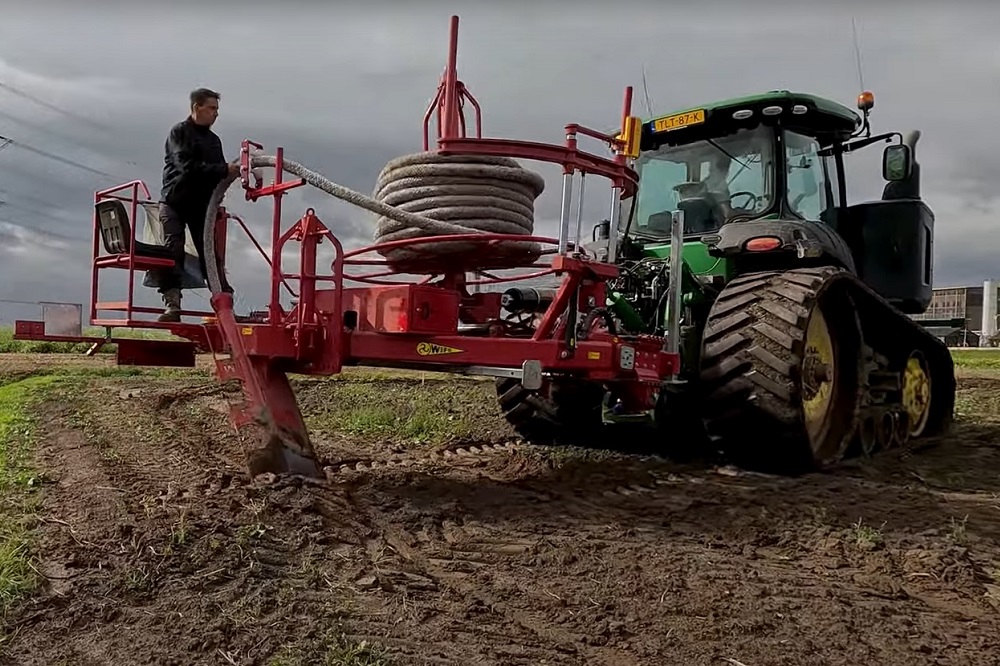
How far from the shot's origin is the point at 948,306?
139ft

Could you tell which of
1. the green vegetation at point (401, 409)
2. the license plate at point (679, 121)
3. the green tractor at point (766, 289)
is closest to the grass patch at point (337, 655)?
the green tractor at point (766, 289)

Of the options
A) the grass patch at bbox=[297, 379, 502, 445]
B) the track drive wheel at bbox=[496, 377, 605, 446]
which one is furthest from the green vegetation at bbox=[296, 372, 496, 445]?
the track drive wheel at bbox=[496, 377, 605, 446]

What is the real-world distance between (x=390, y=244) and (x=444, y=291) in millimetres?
524

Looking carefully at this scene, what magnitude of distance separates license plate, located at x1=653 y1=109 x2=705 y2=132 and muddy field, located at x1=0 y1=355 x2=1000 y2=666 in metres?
2.65

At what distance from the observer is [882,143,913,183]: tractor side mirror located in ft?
22.0

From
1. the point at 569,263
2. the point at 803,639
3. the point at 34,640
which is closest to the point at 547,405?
the point at 569,263

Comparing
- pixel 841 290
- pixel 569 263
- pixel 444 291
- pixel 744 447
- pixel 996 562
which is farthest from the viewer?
pixel 841 290

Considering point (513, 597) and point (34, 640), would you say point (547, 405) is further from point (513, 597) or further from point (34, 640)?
point (34, 640)

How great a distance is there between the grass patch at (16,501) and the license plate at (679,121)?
5.07m

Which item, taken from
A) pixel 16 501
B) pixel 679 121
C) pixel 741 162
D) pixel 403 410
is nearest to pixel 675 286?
pixel 741 162

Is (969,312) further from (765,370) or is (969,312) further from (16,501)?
(16,501)

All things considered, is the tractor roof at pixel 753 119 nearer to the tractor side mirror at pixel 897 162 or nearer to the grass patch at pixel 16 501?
the tractor side mirror at pixel 897 162

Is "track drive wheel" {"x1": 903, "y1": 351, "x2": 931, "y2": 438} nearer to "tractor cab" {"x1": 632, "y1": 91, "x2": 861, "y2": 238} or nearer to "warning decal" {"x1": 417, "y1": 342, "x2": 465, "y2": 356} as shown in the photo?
"tractor cab" {"x1": 632, "y1": 91, "x2": 861, "y2": 238}

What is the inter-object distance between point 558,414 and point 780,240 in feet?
8.04
